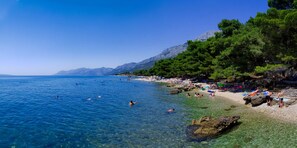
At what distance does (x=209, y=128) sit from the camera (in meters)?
17.2

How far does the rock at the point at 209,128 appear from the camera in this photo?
16344 millimetres

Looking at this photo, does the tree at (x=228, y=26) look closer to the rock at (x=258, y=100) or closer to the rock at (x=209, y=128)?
the rock at (x=258, y=100)

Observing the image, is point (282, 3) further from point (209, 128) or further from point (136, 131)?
point (136, 131)

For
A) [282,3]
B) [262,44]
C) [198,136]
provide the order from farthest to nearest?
[282,3], [262,44], [198,136]

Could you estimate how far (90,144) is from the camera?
15766 mm

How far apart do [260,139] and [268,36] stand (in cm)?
2305

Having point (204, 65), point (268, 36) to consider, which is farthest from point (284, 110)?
point (204, 65)

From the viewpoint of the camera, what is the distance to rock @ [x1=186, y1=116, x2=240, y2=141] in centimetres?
1634

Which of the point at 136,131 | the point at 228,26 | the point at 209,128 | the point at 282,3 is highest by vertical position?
the point at 282,3

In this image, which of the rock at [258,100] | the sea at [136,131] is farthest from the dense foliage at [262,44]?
the sea at [136,131]

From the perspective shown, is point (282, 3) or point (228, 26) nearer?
point (282, 3)

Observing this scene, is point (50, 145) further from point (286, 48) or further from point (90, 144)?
point (286, 48)

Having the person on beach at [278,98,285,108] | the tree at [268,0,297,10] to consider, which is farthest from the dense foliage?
the person on beach at [278,98,285,108]

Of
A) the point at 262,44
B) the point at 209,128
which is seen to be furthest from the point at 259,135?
the point at 262,44
